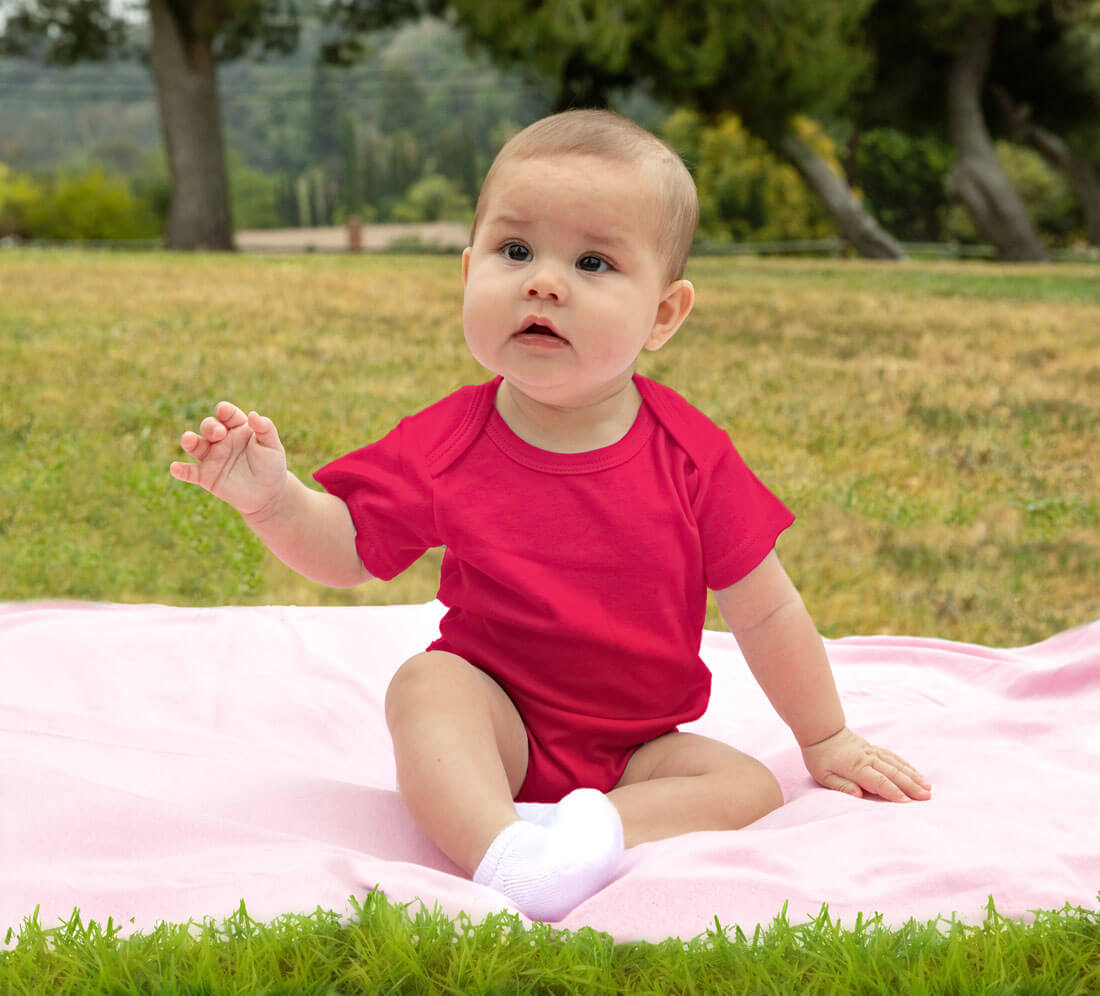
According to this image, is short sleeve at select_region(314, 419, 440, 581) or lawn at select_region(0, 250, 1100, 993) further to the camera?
short sleeve at select_region(314, 419, 440, 581)

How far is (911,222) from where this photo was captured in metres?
30.6

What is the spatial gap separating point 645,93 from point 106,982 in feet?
50.5

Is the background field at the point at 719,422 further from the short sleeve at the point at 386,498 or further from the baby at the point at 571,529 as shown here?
the short sleeve at the point at 386,498

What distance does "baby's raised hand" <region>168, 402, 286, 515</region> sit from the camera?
5.74 ft

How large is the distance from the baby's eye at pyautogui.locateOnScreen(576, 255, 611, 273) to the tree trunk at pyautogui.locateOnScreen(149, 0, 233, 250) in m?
16.6

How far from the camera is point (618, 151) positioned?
5.82 ft

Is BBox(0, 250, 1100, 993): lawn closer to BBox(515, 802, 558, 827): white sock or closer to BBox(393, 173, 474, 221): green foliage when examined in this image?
BBox(515, 802, 558, 827): white sock

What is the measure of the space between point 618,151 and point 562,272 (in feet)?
0.63

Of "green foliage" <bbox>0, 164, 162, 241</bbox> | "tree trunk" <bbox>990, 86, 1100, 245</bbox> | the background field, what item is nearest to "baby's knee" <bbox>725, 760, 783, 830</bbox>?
the background field

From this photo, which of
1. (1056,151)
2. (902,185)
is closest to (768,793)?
(1056,151)

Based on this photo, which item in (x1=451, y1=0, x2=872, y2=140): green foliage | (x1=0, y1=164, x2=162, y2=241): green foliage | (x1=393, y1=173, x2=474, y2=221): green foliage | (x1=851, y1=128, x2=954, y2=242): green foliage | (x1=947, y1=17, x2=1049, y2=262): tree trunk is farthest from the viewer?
(x1=851, y1=128, x2=954, y2=242): green foliage

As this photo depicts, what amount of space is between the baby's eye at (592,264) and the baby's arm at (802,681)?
484mm

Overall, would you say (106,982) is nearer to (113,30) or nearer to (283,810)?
(283,810)

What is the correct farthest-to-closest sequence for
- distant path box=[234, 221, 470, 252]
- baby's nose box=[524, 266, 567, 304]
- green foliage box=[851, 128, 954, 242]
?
green foliage box=[851, 128, 954, 242] → distant path box=[234, 221, 470, 252] → baby's nose box=[524, 266, 567, 304]
